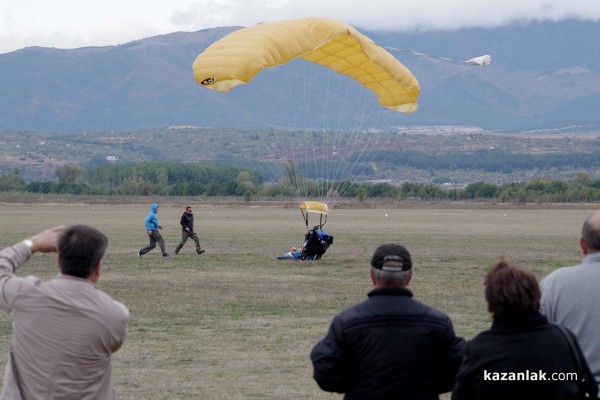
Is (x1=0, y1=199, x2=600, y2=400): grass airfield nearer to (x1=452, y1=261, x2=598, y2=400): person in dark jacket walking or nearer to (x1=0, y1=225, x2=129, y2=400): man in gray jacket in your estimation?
(x1=0, y1=225, x2=129, y2=400): man in gray jacket

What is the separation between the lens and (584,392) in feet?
14.6

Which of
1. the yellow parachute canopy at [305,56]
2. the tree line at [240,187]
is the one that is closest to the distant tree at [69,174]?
the tree line at [240,187]

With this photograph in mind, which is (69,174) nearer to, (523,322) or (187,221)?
(187,221)

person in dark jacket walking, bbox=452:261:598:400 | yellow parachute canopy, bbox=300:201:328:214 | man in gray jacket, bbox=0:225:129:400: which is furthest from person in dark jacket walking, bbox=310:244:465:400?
yellow parachute canopy, bbox=300:201:328:214

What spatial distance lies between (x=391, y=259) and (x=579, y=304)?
2.86 feet

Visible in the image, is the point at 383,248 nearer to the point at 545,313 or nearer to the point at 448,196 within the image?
the point at 545,313

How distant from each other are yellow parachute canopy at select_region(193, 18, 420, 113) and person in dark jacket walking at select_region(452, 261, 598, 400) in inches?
→ 394

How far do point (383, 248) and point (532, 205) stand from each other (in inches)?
3059

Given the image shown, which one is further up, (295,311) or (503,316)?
(503,316)

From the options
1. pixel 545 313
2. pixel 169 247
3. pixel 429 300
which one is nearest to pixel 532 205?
pixel 169 247

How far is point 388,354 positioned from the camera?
4621 millimetres

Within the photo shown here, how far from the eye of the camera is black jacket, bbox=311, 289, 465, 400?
4613 mm

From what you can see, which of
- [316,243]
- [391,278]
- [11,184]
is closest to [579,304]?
[391,278]

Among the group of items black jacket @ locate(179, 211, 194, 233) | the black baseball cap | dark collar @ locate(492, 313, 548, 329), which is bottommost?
black jacket @ locate(179, 211, 194, 233)
